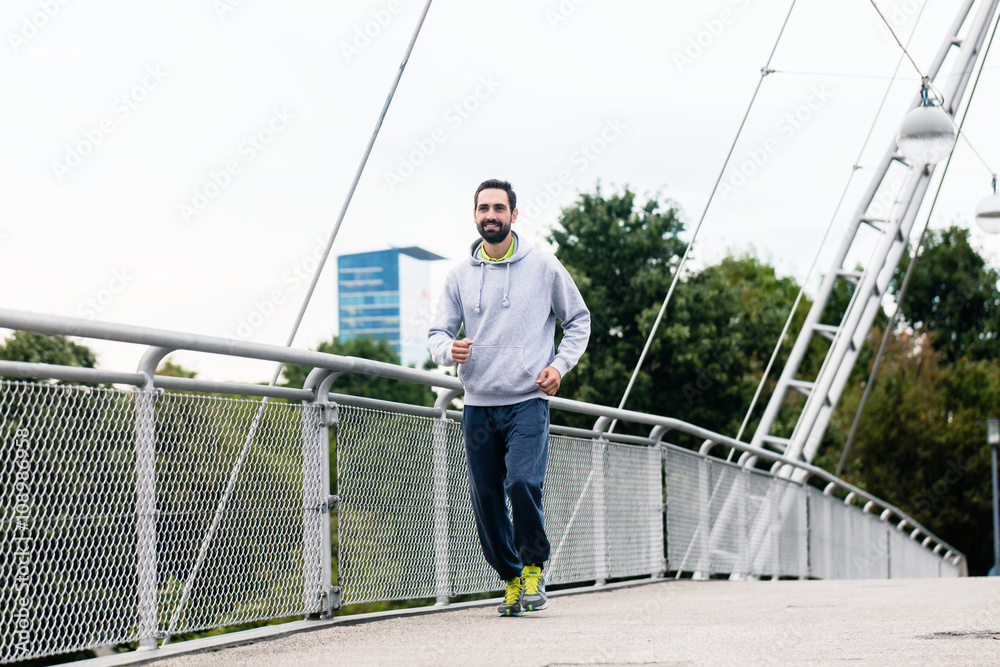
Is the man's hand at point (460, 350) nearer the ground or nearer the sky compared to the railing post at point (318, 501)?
nearer the sky

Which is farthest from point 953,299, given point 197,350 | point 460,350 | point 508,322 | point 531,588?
point 197,350

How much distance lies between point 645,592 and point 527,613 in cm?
205

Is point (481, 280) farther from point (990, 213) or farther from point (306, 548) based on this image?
point (990, 213)

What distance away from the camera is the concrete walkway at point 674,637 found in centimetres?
352

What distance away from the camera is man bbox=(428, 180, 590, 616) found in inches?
196

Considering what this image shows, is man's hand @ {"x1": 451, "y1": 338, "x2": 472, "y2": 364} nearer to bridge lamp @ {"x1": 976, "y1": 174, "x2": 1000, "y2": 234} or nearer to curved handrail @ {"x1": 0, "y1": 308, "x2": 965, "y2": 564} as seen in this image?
curved handrail @ {"x1": 0, "y1": 308, "x2": 965, "y2": 564}

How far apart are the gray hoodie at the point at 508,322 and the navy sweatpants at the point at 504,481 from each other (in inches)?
2.6

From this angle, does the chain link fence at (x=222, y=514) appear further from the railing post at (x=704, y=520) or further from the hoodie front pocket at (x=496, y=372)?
the railing post at (x=704, y=520)

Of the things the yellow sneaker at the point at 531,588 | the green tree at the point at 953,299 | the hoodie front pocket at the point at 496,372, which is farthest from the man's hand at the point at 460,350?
the green tree at the point at 953,299

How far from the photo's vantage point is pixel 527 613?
5328 millimetres

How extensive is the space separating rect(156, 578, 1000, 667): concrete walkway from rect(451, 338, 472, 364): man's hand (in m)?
1.02

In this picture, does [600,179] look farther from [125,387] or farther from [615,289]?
[125,387]

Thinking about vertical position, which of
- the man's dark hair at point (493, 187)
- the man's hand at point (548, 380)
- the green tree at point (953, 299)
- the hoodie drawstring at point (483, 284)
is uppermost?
the green tree at point (953, 299)

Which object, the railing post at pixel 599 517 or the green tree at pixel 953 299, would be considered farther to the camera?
the green tree at pixel 953 299
